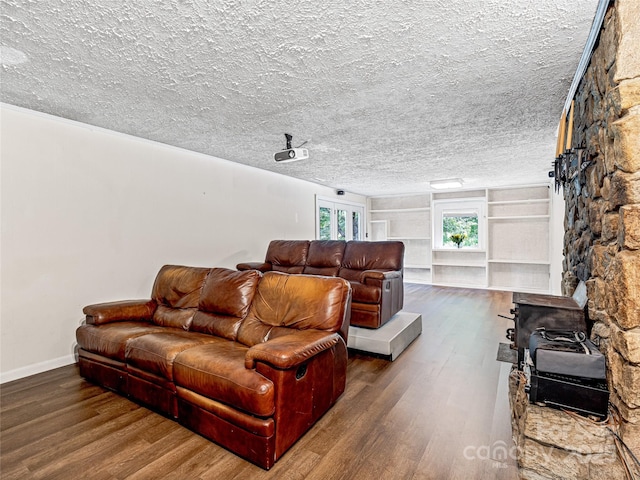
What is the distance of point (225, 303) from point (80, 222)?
6.02 feet

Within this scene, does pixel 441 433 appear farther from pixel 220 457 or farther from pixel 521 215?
pixel 521 215

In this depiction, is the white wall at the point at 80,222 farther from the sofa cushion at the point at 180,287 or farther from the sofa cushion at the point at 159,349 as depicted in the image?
the sofa cushion at the point at 159,349

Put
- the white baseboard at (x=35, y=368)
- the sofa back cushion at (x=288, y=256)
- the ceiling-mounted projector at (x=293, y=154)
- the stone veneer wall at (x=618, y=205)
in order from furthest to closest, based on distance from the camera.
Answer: the sofa back cushion at (x=288, y=256) → the ceiling-mounted projector at (x=293, y=154) → the white baseboard at (x=35, y=368) → the stone veneer wall at (x=618, y=205)

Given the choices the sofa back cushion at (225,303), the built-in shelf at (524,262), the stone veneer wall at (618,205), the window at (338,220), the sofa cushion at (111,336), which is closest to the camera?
the stone veneer wall at (618,205)

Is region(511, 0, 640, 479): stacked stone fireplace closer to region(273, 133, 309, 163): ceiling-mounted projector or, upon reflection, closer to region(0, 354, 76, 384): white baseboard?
region(273, 133, 309, 163): ceiling-mounted projector

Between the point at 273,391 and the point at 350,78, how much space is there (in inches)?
82.3

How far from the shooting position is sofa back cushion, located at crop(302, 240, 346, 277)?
4664 mm

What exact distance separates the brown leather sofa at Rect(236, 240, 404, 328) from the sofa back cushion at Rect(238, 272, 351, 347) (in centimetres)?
131

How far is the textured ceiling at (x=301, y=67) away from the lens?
1.63m

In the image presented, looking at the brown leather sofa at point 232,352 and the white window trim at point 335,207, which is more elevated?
the white window trim at point 335,207

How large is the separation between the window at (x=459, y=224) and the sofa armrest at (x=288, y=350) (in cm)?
650

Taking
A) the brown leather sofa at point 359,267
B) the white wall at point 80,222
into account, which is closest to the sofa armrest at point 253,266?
the brown leather sofa at point 359,267

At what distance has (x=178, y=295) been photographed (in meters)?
3.02

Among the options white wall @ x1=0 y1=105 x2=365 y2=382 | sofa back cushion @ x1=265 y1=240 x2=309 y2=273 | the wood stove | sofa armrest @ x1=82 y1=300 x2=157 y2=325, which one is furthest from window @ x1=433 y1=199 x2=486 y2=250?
sofa armrest @ x1=82 y1=300 x2=157 y2=325
